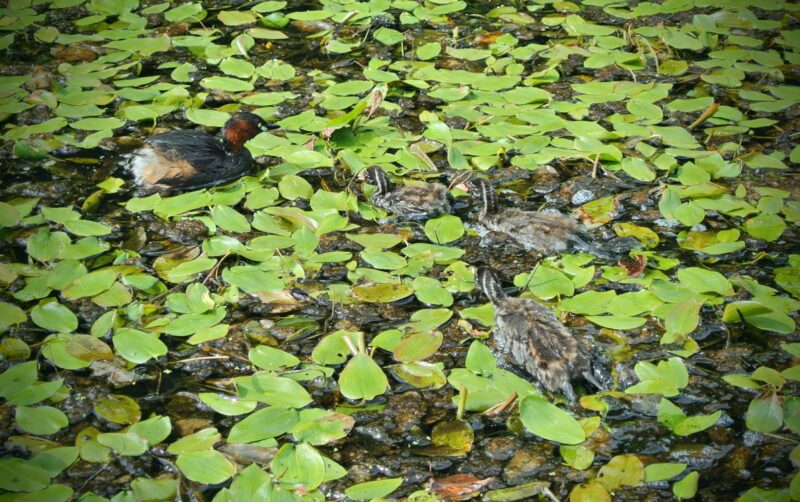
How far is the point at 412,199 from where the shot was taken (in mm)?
3830

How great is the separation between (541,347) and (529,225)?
895 millimetres

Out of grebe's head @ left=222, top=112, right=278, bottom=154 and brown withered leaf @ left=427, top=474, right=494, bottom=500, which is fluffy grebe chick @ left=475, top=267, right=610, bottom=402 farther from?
grebe's head @ left=222, top=112, right=278, bottom=154

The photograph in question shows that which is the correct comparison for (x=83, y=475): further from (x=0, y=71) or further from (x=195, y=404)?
(x=0, y=71)

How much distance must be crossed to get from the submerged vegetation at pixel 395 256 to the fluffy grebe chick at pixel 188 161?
84 mm

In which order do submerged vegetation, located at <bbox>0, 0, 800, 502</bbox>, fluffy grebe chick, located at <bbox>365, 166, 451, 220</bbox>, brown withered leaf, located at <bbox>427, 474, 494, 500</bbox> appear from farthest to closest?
fluffy grebe chick, located at <bbox>365, 166, 451, 220</bbox> < submerged vegetation, located at <bbox>0, 0, 800, 502</bbox> < brown withered leaf, located at <bbox>427, 474, 494, 500</bbox>

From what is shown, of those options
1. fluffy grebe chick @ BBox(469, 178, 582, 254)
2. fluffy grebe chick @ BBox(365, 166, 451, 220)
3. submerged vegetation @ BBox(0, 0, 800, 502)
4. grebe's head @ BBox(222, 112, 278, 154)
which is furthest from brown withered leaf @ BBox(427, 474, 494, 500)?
grebe's head @ BBox(222, 112, 278, 154)

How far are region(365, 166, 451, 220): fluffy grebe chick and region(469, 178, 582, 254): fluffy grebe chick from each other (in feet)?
0.65

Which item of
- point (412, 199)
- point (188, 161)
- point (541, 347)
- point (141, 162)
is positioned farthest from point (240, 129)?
point (541, 347)

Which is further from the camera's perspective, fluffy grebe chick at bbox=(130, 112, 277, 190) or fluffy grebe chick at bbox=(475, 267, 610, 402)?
fluffy grebe chick at bbox=(130, 112, 277, 190)

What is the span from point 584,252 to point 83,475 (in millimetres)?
2218

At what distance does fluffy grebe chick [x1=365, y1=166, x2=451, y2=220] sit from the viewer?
3.82 m

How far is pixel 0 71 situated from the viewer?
512cm

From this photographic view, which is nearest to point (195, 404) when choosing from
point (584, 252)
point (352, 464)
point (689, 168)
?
point (352, 464)

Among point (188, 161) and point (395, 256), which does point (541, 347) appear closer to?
point (395, 256)
